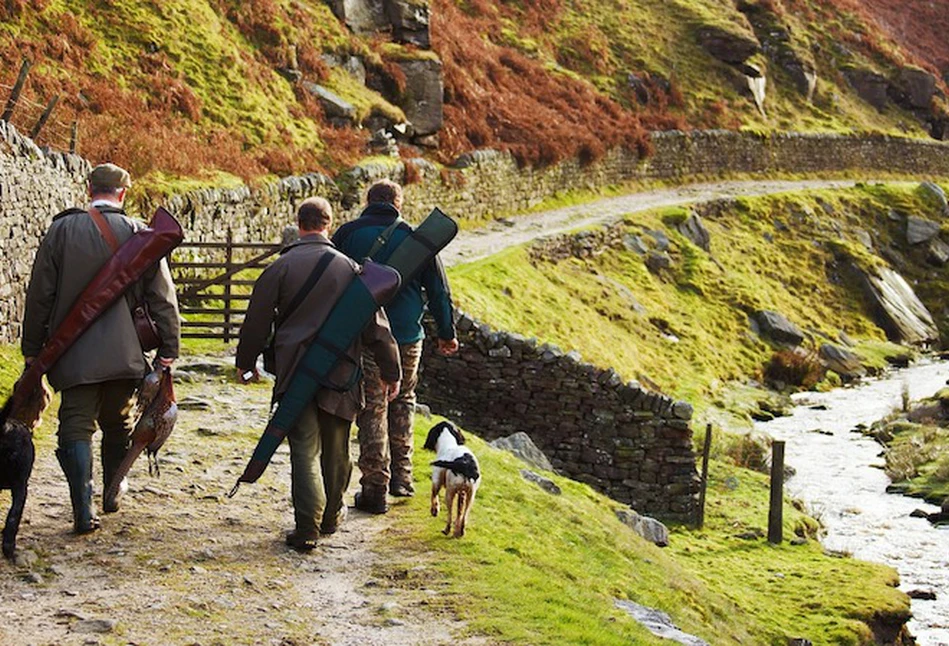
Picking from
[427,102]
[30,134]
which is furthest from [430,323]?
[427,102]

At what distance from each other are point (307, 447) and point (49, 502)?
2.31 meters

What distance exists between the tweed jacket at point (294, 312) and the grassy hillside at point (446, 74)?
1271 centimetres

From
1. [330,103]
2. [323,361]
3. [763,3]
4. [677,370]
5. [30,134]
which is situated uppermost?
[763,3]

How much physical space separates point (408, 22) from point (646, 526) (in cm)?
2645

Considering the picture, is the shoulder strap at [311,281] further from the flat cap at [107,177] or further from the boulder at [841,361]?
the boulder at [841,361]

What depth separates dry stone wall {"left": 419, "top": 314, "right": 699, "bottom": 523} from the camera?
19.4 metres

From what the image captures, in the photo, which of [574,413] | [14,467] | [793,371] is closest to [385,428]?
[14,467]

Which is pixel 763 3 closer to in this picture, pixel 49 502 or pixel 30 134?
pixel 30 134

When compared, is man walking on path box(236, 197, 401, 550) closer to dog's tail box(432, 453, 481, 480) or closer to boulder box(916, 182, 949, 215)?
dog's tail box(432, 453, 481, 480)

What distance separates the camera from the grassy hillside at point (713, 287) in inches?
1109

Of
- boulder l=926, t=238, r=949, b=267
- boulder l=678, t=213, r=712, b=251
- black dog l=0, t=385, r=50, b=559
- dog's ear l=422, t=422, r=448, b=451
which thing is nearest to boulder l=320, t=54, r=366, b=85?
boulder l=678, t=213, r=712, b=251

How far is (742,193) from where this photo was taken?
157 feet

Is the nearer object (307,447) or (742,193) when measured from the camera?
(307,447)

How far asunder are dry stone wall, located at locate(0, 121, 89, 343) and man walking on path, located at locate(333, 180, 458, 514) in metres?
6.08
